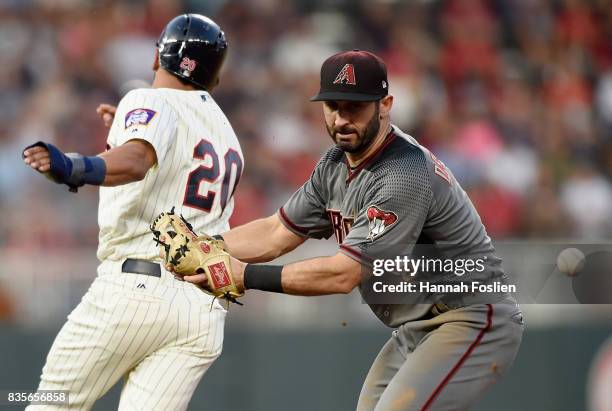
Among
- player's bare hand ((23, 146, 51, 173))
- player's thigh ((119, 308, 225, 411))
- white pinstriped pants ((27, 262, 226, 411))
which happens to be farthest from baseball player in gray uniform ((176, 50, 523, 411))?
player's bare hand ((23, 146, 51, 173))

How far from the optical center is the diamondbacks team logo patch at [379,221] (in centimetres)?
439

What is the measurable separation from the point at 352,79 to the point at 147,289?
1.37 meters

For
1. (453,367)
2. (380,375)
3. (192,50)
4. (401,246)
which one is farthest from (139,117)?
(453,367)

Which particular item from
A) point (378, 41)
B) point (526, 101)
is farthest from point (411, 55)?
point (526, 101)

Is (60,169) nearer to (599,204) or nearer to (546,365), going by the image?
(546,365)

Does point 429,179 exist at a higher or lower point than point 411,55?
lower

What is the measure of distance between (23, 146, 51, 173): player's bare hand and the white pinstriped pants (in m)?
0.82

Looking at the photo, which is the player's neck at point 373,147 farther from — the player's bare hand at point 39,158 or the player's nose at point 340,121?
the player's bare hand at point 39,158

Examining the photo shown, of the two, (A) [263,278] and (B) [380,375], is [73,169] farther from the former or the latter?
(B) [380,375]

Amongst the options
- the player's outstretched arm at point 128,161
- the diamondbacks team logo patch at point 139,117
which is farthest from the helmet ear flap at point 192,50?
the player's outstretched arm at point 128,161

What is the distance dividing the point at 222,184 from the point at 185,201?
0.76 feet

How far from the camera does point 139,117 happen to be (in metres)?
4.70

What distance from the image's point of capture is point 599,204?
411 inches

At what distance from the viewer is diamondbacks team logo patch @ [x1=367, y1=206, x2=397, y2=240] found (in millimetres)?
4391
